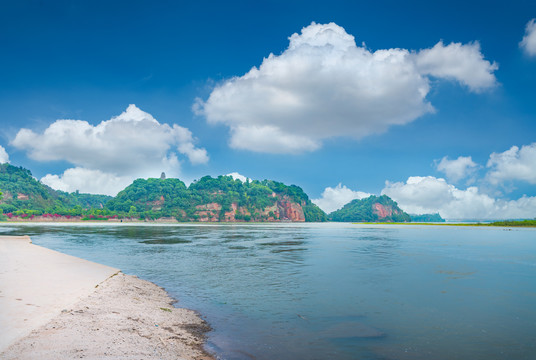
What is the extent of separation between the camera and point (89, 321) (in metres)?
9.16

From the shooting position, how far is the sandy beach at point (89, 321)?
712 cm

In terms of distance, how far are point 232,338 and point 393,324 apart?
19.5 feet

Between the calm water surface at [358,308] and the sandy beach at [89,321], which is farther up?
the sandy beach at [89,321]

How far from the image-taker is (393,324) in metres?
11.5

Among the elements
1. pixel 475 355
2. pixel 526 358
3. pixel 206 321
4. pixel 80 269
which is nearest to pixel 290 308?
pixel 206 321

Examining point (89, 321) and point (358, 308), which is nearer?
point (89, 321)

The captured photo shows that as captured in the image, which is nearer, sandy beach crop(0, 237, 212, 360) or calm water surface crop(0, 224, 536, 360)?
sandy beach crop(0, 237, 212, 360)

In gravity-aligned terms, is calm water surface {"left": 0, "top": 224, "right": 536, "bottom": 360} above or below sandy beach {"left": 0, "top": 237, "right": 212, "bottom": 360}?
below

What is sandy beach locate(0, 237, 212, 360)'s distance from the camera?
712 cm

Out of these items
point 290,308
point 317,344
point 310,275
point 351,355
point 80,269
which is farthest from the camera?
point 310,275

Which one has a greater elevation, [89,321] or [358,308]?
[89,321]

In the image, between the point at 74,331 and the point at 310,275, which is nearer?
the point at 74,331

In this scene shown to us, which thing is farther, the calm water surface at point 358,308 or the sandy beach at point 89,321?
the calm water surface at point 358,308

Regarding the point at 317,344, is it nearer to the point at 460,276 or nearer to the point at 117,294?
the point at 117,294
